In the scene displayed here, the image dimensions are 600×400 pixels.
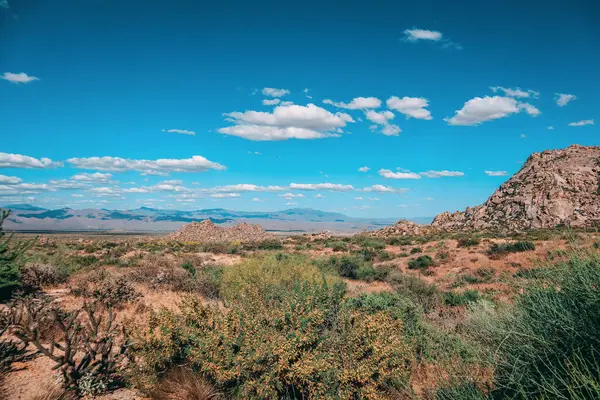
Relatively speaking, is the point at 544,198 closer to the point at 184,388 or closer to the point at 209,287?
the point at 209,287

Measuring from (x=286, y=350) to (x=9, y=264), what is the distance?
1124 centimetres

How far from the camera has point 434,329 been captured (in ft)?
29.0

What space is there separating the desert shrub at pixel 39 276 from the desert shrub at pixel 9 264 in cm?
80

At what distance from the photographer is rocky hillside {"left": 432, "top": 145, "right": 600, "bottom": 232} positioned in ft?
159

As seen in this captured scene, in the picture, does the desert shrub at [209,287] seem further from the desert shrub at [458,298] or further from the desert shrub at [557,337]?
the desert shrub at [557,337]

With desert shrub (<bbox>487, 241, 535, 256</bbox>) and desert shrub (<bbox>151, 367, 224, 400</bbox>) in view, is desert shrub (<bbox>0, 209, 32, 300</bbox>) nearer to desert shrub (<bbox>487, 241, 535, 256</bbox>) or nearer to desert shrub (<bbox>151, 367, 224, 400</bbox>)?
desert shrub (<bbox>151, 367, 224, 400</bbox>)

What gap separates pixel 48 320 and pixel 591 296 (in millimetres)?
10853

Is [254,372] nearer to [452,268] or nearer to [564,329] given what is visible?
[564,329]

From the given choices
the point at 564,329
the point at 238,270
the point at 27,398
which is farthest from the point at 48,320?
the point at 564,329

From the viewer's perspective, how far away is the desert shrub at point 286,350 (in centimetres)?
553

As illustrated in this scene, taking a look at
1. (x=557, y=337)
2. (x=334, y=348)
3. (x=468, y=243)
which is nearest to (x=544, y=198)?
(x=468, y=243)

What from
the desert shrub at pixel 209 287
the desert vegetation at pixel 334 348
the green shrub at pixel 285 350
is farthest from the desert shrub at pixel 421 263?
the green shrub at pixel 285 350

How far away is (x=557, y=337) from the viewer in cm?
336

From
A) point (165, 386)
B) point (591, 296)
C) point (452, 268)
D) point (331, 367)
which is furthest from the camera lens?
point (452, 268)
